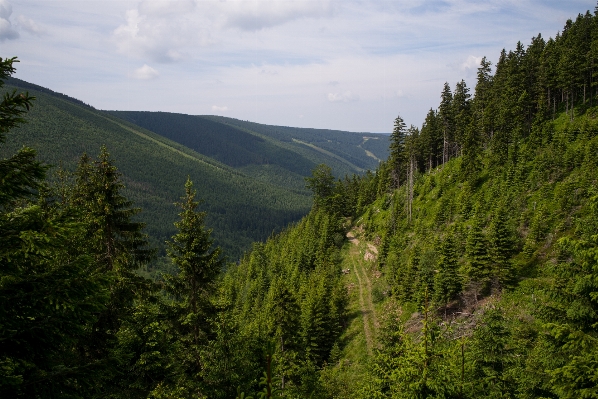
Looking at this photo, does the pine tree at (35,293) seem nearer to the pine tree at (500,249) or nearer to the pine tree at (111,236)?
the pine tree at (111,236)

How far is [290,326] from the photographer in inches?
1369

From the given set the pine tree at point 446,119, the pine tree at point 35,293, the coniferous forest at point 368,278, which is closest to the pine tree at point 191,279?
the coniferous forest at point 368,278

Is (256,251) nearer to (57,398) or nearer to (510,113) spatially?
(510,113)

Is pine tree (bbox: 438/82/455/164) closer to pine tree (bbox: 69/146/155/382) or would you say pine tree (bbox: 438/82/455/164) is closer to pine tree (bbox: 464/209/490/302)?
pine tree (bbox: 464/209/490/302)

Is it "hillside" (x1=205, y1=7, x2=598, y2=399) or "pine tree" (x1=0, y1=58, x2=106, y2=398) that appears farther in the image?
"hillside" (x1=205, y1=7, x2=598, y2=399)

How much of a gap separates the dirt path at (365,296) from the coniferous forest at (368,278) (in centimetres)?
31

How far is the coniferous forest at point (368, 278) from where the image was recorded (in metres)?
6.56

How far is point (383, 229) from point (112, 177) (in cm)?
5580

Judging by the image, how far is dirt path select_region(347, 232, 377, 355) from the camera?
140 feet

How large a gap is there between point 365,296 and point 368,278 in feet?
18.3

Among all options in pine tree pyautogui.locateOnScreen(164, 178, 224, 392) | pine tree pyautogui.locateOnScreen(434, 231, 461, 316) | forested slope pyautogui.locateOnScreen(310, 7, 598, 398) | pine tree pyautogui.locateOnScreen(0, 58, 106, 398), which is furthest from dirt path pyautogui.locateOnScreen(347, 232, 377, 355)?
pine tree pyautogui.locateOnScreen(0, 58, 106, 398)

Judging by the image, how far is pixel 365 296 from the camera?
169 ft

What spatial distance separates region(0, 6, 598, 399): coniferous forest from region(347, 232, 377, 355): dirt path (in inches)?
12.2

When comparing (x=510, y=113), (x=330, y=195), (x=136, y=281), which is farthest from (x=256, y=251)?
(x=136, y=281)
